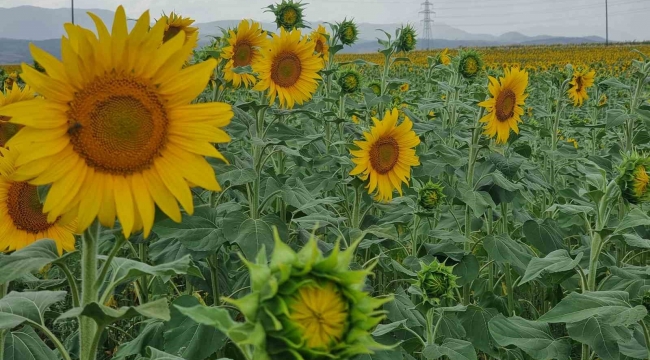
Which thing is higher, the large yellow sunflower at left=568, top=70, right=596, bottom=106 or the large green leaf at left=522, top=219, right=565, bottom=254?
the large yellow sunflower at left=568, top=70, right=596, bottom=106

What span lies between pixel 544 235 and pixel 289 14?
2037 mm

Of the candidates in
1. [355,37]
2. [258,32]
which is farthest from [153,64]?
[355,37]

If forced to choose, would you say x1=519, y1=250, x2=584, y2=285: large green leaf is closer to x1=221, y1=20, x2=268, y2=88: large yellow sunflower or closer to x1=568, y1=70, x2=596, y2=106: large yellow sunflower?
x1=221, y1=20, x2=268, y2=88: large yellow sunflower

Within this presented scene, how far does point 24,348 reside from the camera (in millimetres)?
1675

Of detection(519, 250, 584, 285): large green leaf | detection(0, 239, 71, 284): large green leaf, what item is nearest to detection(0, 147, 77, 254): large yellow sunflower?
detection(0, 239, 71, 284): large green leaf

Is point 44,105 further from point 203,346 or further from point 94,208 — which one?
point 203,346

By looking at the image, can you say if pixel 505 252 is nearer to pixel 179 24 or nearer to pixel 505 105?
pixel 505 105

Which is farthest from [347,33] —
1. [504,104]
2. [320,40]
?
[504,104]

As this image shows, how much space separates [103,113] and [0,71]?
4809 mm

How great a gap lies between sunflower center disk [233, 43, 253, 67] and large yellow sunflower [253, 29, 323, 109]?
148 millimetres

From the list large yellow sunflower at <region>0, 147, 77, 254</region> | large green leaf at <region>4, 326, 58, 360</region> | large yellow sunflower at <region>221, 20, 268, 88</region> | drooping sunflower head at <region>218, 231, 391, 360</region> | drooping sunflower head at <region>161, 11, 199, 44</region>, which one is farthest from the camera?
large yellow sunflower at <region>221, 20, 268, 88</region>

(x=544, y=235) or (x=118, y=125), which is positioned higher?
(x=118, y=125)

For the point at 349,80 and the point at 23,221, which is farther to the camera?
the point at 349,80

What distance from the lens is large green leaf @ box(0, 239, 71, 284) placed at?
1.20 meters
